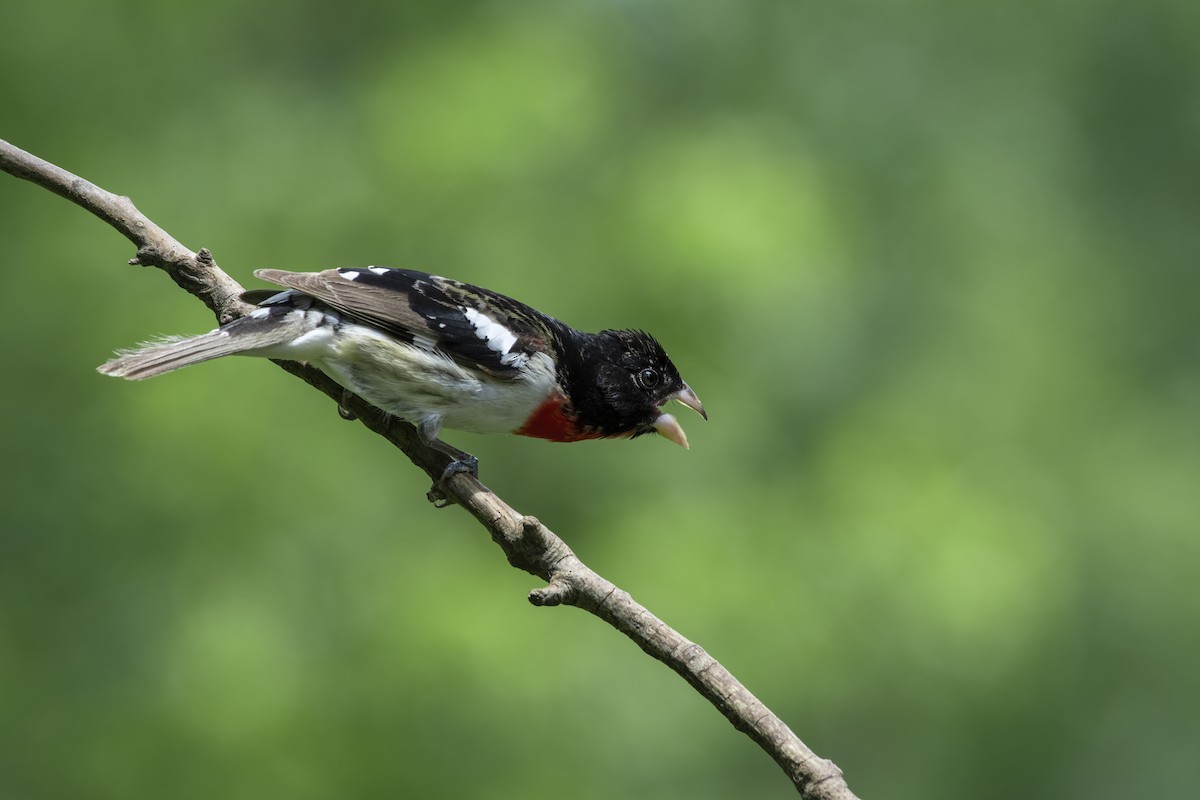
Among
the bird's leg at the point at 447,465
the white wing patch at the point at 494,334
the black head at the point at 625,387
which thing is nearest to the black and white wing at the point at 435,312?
the white wing patch at the point at 494,334

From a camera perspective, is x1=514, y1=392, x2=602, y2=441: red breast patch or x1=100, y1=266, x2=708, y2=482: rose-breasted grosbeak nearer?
x1=100, y1=266, x2=708, y2=482: rose-breasted grosbeak

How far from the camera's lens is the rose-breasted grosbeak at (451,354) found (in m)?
3.82

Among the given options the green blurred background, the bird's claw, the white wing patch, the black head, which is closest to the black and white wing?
the white wing patch

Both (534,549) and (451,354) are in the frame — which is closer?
(534,549)

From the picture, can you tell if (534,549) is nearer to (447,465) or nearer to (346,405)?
(447,465)

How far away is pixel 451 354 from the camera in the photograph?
4.04 m

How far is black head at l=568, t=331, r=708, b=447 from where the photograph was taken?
4.21 meters

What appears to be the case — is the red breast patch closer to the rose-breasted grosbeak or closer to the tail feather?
the rose-breasted grosbeak

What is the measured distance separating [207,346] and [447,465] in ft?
2.33

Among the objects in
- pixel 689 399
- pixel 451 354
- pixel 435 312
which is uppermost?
pixel 689 399

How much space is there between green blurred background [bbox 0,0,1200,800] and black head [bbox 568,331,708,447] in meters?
1.54

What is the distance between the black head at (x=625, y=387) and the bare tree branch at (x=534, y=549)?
1.98ft

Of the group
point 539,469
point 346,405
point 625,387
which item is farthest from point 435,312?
point 539,469

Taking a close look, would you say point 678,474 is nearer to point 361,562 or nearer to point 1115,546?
point 361,562
